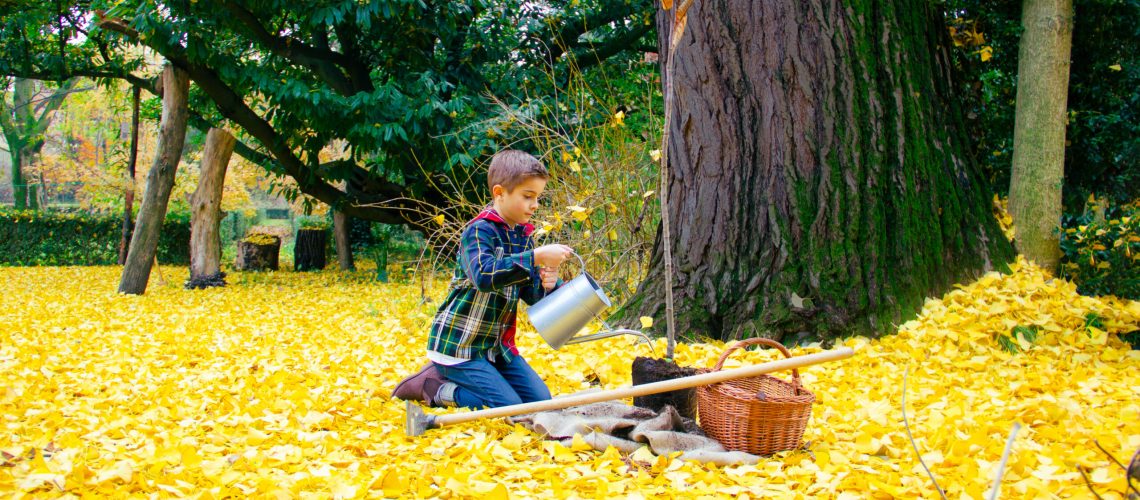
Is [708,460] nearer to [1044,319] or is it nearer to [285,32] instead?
[1044,319]

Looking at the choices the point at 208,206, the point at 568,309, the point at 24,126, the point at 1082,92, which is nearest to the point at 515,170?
the point at 568,309

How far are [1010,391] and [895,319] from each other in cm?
92

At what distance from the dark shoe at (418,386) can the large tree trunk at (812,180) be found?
145cm

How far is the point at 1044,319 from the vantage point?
3.56 meters

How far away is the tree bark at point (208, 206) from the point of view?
8.91 metres

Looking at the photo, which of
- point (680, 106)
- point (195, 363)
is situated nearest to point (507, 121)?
point (680, 106)

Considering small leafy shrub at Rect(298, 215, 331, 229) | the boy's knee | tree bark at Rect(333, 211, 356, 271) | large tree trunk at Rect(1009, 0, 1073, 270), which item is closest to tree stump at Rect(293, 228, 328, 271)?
tree bark at Rect(333, 211, 356, 271)

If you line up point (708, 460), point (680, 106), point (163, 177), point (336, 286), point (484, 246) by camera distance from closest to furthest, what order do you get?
point (708, 460)
point (484, 246)
point (680, 106)
point (163, 177)
point (336, 286)

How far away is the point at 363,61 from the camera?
365 inches

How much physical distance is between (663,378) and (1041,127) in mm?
3081

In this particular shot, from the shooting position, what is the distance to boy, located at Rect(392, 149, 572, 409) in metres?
2.59

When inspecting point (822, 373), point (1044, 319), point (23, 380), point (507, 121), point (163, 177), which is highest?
point (507, 121)

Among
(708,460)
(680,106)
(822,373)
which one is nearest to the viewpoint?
(708,460)

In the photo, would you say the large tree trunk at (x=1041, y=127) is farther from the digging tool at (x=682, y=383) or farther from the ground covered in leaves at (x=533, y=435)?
the digging tool at (x=682, y=383)
